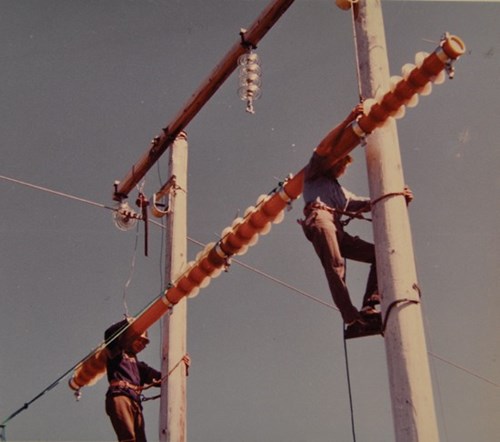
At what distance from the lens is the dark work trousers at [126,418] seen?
6.43 metres

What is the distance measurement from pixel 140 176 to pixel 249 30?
246cm

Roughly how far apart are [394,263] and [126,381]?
348cm

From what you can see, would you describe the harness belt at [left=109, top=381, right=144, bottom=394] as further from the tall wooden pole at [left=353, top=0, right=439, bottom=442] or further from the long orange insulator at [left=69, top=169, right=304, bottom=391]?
the tall wooden pole at [left=353, top=0, right=439, bottom=442]

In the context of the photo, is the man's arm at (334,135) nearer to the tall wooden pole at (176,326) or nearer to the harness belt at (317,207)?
the harness belt at (317,207)

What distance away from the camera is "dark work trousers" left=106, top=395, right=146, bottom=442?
6.43m

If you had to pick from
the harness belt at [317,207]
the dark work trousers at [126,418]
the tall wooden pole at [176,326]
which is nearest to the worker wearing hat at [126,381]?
the dark work trousers at [126,418]

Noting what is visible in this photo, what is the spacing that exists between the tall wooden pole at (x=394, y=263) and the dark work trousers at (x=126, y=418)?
3.32 m

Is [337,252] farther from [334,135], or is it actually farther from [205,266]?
[205,266]

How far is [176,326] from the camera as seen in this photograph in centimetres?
712

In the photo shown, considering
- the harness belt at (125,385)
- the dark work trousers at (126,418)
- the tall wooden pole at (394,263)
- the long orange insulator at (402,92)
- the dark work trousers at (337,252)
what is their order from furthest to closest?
1. the harness belt at (125,385)
2. the dark work trousers at (126,418)
3. the dark work trousers at (337,252)
4. the long orange insulator at (402,92)
5. the tall wooden pole at (394,263)

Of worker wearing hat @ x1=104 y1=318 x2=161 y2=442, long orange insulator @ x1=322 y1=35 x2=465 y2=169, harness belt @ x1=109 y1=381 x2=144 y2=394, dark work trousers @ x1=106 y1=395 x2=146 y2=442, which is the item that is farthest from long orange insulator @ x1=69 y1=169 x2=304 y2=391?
long orange insulator @ x1=322 y1=35 x2=465 y2=169

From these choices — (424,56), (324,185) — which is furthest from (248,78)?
(424,56)

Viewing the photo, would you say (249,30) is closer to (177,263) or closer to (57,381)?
(177,263)

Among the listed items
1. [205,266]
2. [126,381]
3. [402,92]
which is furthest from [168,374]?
[402,92]
